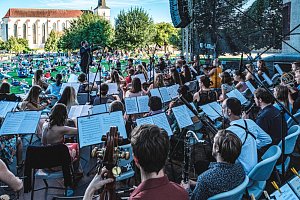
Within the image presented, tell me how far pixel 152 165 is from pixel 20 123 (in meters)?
3.56

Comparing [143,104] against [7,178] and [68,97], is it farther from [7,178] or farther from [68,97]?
[7,178]

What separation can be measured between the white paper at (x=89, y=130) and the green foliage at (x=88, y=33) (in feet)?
158

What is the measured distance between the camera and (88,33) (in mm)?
54625

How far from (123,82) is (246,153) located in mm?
8313

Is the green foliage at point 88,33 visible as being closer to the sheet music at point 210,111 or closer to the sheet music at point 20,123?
the sheet music at point 210,111

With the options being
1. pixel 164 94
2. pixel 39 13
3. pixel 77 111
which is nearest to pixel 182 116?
pixel 77 111

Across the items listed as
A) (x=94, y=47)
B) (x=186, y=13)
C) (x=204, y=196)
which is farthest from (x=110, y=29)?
(x=204, y=196)

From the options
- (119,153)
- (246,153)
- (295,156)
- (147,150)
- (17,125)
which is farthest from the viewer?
(295,156)

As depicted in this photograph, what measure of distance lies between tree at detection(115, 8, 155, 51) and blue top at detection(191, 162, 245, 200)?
139 ft

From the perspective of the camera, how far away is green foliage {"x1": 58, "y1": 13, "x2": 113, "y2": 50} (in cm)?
5340

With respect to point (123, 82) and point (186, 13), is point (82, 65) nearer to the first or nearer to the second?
point (123, 82)

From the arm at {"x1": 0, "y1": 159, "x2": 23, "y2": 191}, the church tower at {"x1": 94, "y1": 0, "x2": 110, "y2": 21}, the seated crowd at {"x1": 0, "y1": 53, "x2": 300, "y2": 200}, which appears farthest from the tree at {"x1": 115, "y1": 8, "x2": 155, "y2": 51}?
the church tower at {"x1": 94, "y1": 0, "x2": 110, "y2": 21}

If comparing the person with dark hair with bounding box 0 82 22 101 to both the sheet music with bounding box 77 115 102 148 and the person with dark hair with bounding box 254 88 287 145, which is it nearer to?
the sheet music with bounding box 77 115 102 148

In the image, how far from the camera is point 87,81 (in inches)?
452
